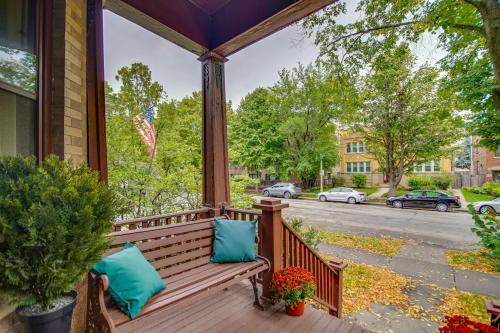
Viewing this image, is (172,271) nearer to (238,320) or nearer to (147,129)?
(238,320)

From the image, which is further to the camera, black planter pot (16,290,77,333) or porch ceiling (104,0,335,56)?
porch ceiling (104,0,335,56)

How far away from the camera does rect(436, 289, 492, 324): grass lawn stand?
10.8 feet

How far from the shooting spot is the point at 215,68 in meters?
3.06

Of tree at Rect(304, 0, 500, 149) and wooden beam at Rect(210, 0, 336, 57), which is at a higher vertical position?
tree at Rect(304, 0, 500, 149)

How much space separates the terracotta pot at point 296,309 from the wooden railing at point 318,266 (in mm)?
503

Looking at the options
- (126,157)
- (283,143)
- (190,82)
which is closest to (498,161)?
(283,143)

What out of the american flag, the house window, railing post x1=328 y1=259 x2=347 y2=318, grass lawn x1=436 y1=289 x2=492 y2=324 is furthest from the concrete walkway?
the house window

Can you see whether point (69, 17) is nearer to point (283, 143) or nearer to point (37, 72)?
point (37, 72)

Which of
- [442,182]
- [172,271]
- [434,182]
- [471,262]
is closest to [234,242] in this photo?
[172,271]

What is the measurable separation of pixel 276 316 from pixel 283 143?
55.5 feet

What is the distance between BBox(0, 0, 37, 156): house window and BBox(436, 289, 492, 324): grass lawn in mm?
5296

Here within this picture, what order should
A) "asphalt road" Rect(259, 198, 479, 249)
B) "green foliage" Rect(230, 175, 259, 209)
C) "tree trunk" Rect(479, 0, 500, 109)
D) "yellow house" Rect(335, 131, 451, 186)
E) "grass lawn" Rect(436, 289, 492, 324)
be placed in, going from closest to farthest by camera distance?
1. "tree trunk" Rect(479, 0, 500, 109)
2. "grass lawn" Rect(436, 289, 492, 324)
3. "green foliage" Rect(230, 175, 259, 209)
4. "asphalt road" Rect(259, 198, 479, 249)
5. "yellow house" Rect(335, 131, 451, 186)

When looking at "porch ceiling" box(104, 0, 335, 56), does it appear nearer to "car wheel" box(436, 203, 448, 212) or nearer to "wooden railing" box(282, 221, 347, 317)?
"wooden railing" box(282, 221, 347, 317)

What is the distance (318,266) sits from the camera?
9.39ft
